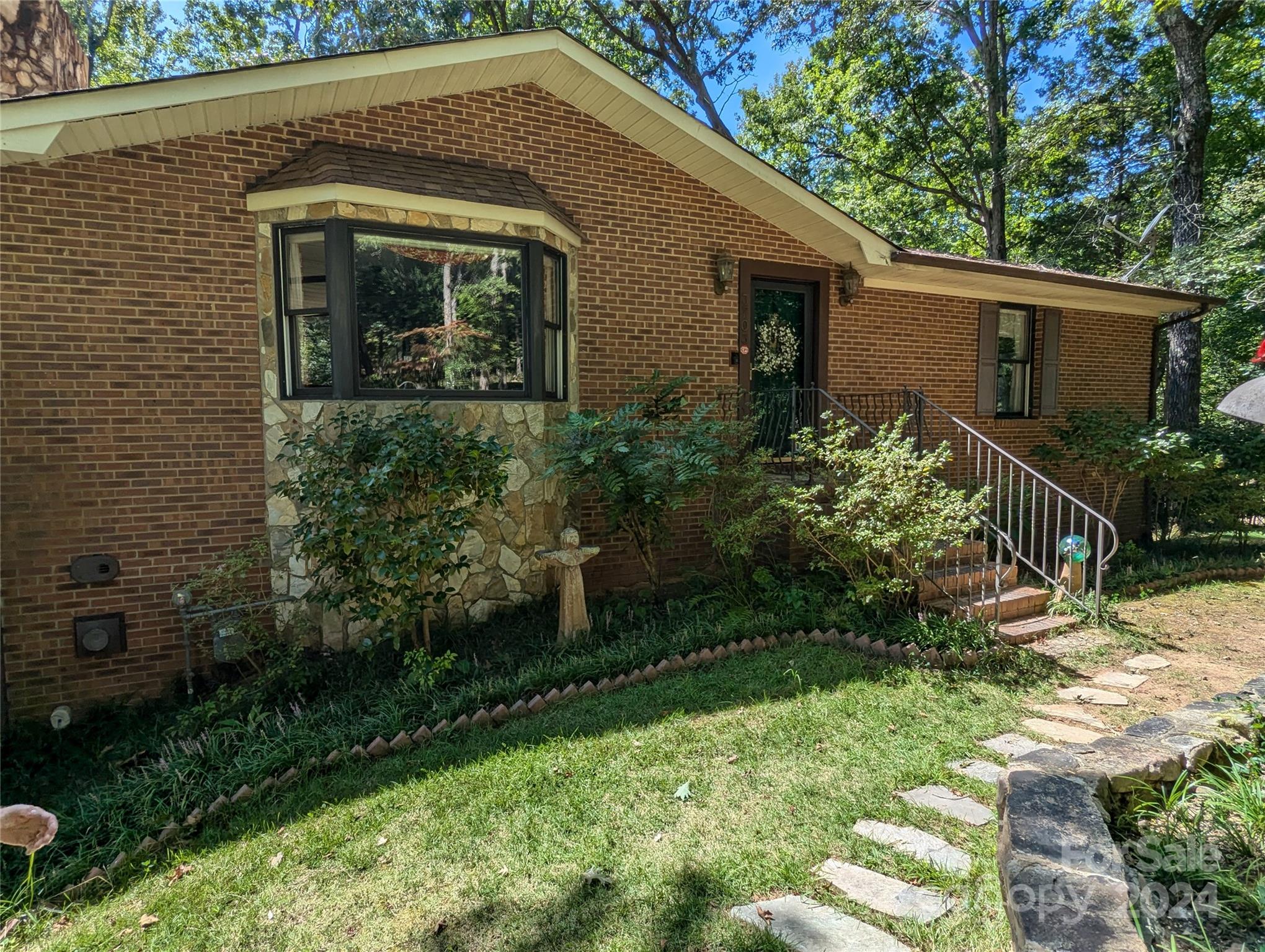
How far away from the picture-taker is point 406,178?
5.14 m

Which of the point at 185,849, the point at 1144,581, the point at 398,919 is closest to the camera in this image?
the point at 398,919

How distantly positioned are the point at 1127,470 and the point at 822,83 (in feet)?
40.0

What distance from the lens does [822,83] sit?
15.9 meters

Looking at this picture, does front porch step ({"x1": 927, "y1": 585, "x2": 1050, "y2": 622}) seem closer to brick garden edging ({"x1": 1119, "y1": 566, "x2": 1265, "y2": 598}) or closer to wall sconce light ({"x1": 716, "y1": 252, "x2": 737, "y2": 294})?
brick garden edging ({"x1": 1119, "y1": 566, "x2": 1265, "y2": 598})

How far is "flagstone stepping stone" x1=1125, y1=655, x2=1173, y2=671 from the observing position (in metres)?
4.91

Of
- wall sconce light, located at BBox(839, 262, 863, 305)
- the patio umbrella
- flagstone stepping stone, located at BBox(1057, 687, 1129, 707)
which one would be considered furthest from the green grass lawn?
wall sconce light, located at BBox(839, 262, 863, 305)

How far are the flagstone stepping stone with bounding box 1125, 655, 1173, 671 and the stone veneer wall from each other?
444 cm

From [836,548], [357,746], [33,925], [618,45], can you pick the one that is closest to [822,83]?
[618,45]

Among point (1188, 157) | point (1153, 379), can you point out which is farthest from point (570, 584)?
point (1188, 157)

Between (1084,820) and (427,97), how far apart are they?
617 centimetres

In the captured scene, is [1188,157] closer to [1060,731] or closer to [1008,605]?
[1008,605]

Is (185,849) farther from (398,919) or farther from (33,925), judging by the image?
(398,919)

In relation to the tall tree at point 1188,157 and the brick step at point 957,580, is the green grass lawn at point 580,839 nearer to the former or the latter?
the brick step at point 957,580

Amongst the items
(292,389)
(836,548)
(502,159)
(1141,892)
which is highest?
(502,159)
